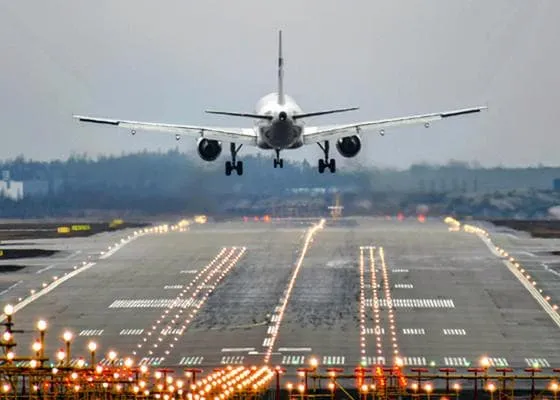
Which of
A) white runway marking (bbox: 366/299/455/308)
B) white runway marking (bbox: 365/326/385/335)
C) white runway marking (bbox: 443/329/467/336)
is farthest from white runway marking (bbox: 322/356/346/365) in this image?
white runway marking (bbox: 366/299/455/308)

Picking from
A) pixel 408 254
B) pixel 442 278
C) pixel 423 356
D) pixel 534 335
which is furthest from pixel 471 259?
pixel 423 356

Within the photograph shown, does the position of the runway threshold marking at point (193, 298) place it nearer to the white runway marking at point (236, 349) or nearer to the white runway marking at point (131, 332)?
the white runway marking at point (131, 332)

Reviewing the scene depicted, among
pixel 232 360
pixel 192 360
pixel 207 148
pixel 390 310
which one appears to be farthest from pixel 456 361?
pixel 207 148

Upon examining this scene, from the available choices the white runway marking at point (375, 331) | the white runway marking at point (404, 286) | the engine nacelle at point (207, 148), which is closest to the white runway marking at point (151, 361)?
the white runway marking at point (375, 331)

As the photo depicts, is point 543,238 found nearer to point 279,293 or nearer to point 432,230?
point 432,230

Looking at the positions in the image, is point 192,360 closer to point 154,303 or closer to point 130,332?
point 130,332
